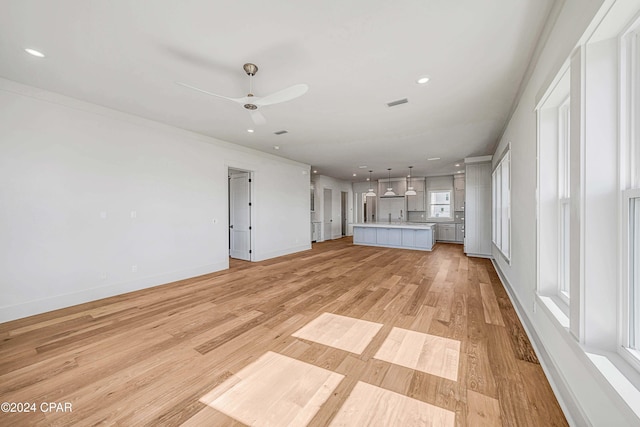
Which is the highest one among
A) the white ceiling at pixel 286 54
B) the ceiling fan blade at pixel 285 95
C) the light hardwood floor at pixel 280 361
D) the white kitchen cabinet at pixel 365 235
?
the white ceiling at pixel 286 54

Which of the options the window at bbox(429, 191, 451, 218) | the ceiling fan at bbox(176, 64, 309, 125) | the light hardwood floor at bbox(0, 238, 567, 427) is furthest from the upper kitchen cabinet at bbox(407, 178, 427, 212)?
the ceiling fan at bbox(176, 64, 309, 125)

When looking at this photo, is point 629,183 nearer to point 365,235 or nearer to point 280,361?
point 280,361

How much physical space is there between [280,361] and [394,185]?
9.69m

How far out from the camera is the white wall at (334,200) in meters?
9.94

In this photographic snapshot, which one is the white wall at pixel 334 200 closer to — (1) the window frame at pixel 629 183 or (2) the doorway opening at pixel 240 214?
(2) the doorway opening at pixel 240 214

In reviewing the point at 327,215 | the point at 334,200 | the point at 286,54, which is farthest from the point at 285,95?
the point at 334,200

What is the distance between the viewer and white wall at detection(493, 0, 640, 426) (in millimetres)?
1154

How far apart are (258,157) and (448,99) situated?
446cm

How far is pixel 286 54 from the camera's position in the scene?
231 cm

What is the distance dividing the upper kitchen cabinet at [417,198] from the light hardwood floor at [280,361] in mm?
6856

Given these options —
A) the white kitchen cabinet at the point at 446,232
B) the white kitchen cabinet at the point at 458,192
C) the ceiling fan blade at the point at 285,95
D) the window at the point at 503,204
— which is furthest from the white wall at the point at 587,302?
the white kitchen cabinet at the point at 446,232

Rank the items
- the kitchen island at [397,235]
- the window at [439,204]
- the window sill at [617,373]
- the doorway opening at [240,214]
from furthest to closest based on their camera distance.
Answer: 1. the window at [439,204]
2. the kitchen island at [397,235]
3. the doorway opening at [240,214]
4. the window sill at [617,373]

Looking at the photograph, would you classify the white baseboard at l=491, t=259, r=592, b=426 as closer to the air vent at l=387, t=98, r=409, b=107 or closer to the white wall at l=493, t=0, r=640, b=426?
the white wall at l=493, t=0, r=640, b=426

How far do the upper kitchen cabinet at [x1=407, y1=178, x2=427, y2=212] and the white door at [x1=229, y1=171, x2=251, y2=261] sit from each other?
23.7 feet
